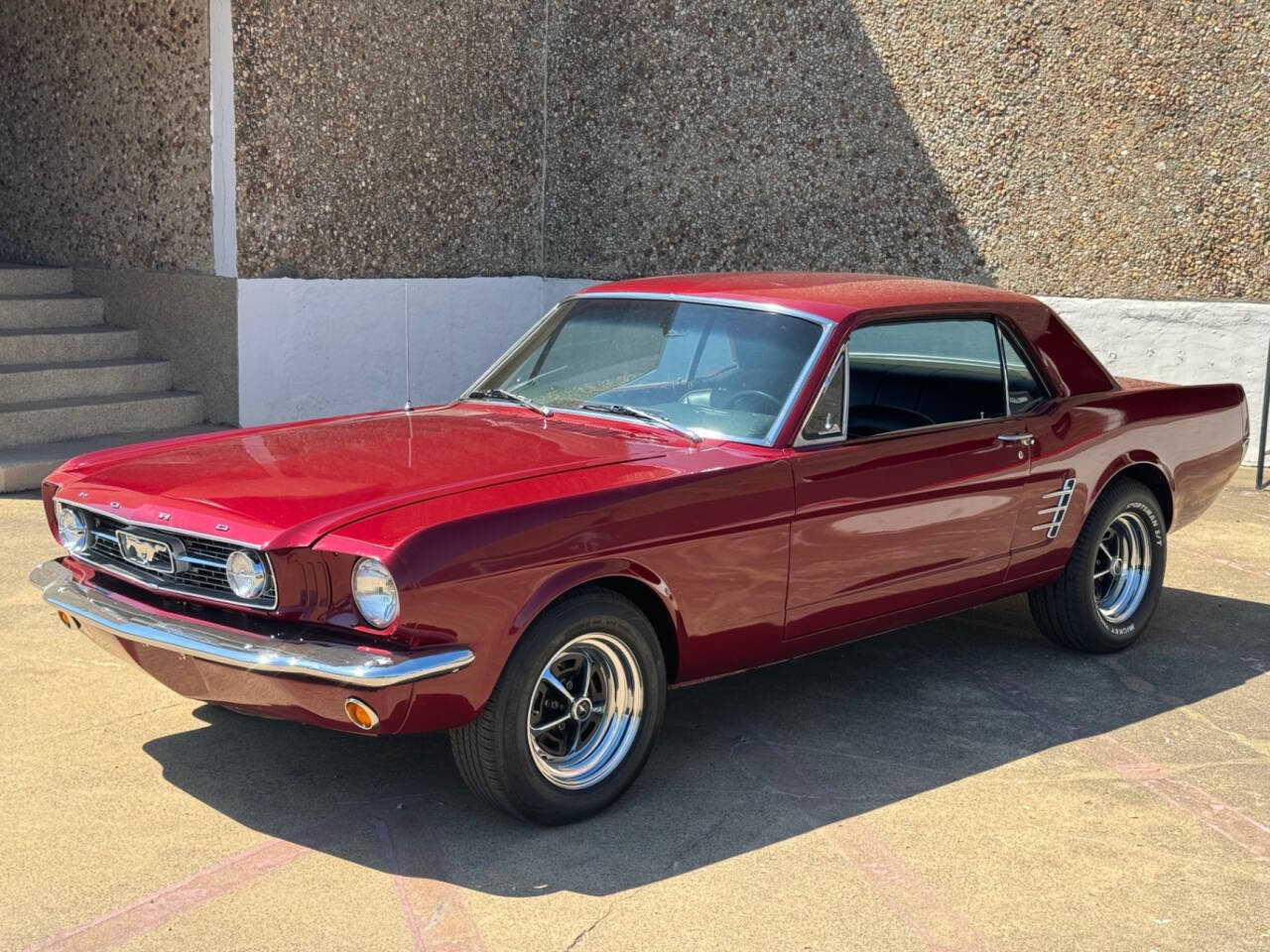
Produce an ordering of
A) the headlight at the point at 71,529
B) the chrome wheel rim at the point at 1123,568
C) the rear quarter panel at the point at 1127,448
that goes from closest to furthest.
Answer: the headlight at the point at 71,529
the rear quarter panel at the point at 1127,448
the chrome wheel rim at the point at 1123,568

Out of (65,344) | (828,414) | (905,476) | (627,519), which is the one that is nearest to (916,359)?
(905,476)

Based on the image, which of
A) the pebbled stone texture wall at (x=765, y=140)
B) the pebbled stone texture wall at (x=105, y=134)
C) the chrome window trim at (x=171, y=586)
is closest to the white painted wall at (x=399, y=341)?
the pebbled stone texture wall at (x=765, y=140)

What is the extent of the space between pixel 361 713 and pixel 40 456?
5695 millimetres

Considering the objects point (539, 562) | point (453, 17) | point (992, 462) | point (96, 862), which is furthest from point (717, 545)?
point (453, 17)

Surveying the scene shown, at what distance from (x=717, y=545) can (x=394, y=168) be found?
732 cm

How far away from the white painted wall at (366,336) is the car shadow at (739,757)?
445 cm

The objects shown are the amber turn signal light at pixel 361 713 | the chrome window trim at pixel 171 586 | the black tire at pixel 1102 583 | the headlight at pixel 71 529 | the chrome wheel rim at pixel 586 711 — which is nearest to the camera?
the amber turn signal light at pixel 361 713

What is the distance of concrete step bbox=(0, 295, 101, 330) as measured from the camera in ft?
32.0

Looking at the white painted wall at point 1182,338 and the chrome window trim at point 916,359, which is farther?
the white painted wall at point 1182,338

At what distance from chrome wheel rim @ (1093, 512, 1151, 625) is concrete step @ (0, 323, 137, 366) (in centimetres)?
712

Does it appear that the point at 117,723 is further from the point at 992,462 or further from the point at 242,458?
the point at 992,462

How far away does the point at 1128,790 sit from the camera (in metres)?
4.24

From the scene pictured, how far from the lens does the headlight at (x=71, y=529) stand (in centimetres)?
416

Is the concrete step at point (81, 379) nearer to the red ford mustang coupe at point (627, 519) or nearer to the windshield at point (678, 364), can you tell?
the red ford mustang coupe at point (627, 519)
